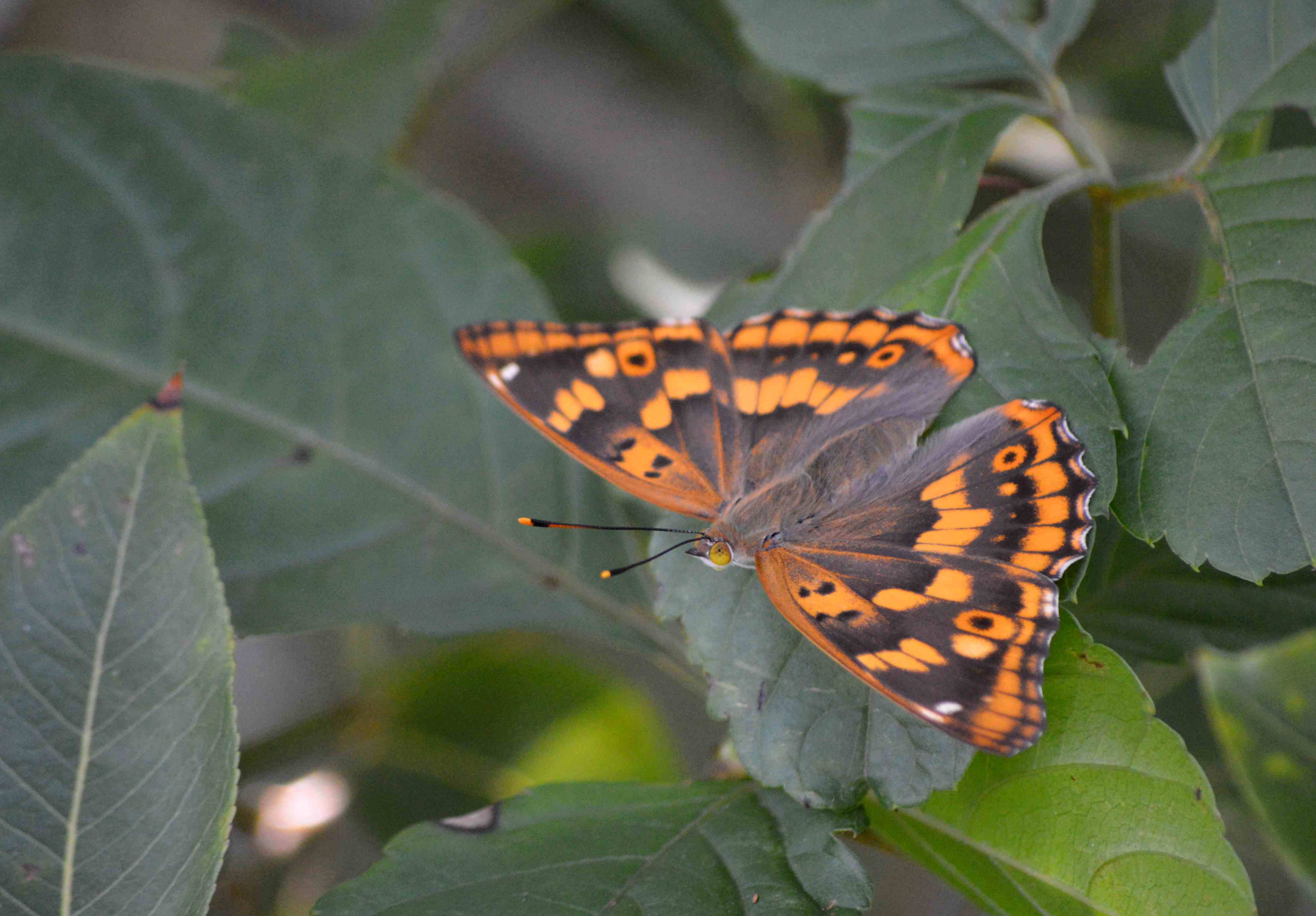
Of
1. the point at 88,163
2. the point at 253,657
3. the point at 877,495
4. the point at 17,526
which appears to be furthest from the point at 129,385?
the point at 253,657

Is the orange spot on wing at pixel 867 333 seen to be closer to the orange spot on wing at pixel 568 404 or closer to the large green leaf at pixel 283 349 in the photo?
the orange spot on wing at pixel 568 404

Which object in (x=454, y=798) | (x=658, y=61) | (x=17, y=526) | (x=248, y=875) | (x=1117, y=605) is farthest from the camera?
(x=658, y=61)

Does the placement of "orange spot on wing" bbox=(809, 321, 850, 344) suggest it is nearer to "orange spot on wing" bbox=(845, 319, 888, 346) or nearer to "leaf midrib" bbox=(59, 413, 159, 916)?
"orange spot on wing" bbox=(845, 319, 888, 346)

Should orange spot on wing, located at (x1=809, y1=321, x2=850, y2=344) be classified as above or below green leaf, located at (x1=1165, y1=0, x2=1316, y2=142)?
below

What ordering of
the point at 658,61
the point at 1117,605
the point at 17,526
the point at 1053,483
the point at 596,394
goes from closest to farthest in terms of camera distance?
the point at 17,526, the point at 1053,483, the point at 1117,605, the point at 596,394, the point at 658,61

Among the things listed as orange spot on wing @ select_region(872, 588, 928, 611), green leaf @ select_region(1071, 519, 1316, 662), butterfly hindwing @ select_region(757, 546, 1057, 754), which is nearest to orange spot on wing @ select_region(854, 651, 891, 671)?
butterfly hindwing @ select_region(757, 546, 1057, 754)

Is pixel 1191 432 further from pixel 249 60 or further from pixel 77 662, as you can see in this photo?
pixel 249 60
